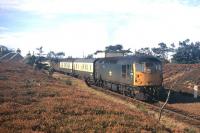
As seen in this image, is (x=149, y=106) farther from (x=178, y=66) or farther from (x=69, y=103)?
(x=178, y=66)

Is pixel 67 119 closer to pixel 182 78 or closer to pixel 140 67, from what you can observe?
pixel 140 67

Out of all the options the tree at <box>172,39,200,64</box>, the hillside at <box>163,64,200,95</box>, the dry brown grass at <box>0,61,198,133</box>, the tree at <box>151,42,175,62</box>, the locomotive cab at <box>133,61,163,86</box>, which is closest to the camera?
the dry brown grass at <box>0,61,198,133</box>

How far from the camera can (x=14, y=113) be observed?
697 inches

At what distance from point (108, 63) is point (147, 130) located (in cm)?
2026

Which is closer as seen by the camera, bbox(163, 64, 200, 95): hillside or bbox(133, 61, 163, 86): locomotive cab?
bbox(133, 61, 163, 86): locomotive cab

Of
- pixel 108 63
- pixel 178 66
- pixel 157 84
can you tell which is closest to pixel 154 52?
pixel 178 66

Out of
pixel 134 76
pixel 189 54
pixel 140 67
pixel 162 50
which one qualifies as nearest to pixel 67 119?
pixel 134 76

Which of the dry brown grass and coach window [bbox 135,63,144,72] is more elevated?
coach window [bbox 135,63,144,72]

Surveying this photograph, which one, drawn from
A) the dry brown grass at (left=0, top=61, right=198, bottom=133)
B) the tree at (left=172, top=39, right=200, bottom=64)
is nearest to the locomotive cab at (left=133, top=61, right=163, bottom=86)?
the dry brown grass at (left=0, top=61, right=198, bottom=133)

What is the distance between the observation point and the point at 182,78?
4591 cm

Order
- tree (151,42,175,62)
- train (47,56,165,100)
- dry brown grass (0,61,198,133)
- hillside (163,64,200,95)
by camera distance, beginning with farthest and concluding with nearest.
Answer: tree (151,42,175,62)
hillside (163,64,200,95)
train (47,56,165,100)
dry brown grass (0,61,198,133)

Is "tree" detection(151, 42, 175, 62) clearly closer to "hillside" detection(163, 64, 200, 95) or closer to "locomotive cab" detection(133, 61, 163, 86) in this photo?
"hillside" detection(163, 64, 200, 95)

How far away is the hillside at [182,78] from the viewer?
40.4 m

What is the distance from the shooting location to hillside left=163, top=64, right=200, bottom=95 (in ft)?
133
